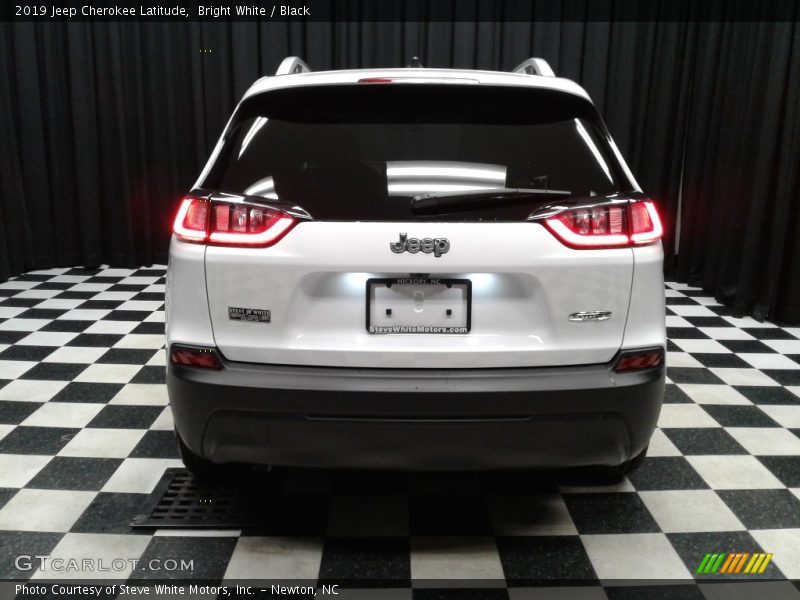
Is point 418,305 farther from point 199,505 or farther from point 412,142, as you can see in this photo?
point 199,505

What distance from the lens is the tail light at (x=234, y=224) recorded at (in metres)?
1.77

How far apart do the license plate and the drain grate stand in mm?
851

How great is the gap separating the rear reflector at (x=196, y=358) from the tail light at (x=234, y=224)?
274mm

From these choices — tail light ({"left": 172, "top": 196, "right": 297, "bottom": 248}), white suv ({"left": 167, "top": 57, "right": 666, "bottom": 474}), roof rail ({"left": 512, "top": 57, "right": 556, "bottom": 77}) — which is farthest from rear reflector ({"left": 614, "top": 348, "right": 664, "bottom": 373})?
roof rail ({"left": 512, "top": 57, "right": 556, "bottom": 77})

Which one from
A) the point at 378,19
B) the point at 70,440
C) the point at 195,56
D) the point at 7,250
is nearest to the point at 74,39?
the point at 195,56

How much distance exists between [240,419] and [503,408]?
A: 65 centimetres

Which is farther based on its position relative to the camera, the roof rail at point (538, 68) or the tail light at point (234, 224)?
the roof rail at point (538, 68)

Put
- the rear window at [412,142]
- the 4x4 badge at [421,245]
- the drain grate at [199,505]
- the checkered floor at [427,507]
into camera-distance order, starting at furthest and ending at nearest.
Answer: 1. the drain grate at [199,505]
2. the checkered floor at [427,507]
3. the rear window at [412,142]
4. the 4x4 badge at [421,245]

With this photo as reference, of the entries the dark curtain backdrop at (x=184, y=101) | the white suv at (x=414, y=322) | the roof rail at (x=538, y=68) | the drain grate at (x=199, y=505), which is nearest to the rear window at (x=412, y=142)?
the white suv at (x=414, y=322)

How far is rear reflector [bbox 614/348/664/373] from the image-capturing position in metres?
1.81

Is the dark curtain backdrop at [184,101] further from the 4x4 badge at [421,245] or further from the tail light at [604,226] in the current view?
the 4x4 badge at [421,245]

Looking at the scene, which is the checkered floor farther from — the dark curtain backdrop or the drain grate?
the dark curtain backdrop

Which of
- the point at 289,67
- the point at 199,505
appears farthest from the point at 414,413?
the point at 289,67

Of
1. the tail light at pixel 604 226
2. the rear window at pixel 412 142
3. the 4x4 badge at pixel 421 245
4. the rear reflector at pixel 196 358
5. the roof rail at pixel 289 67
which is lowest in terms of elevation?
the rear reflector at pixel 196 358
